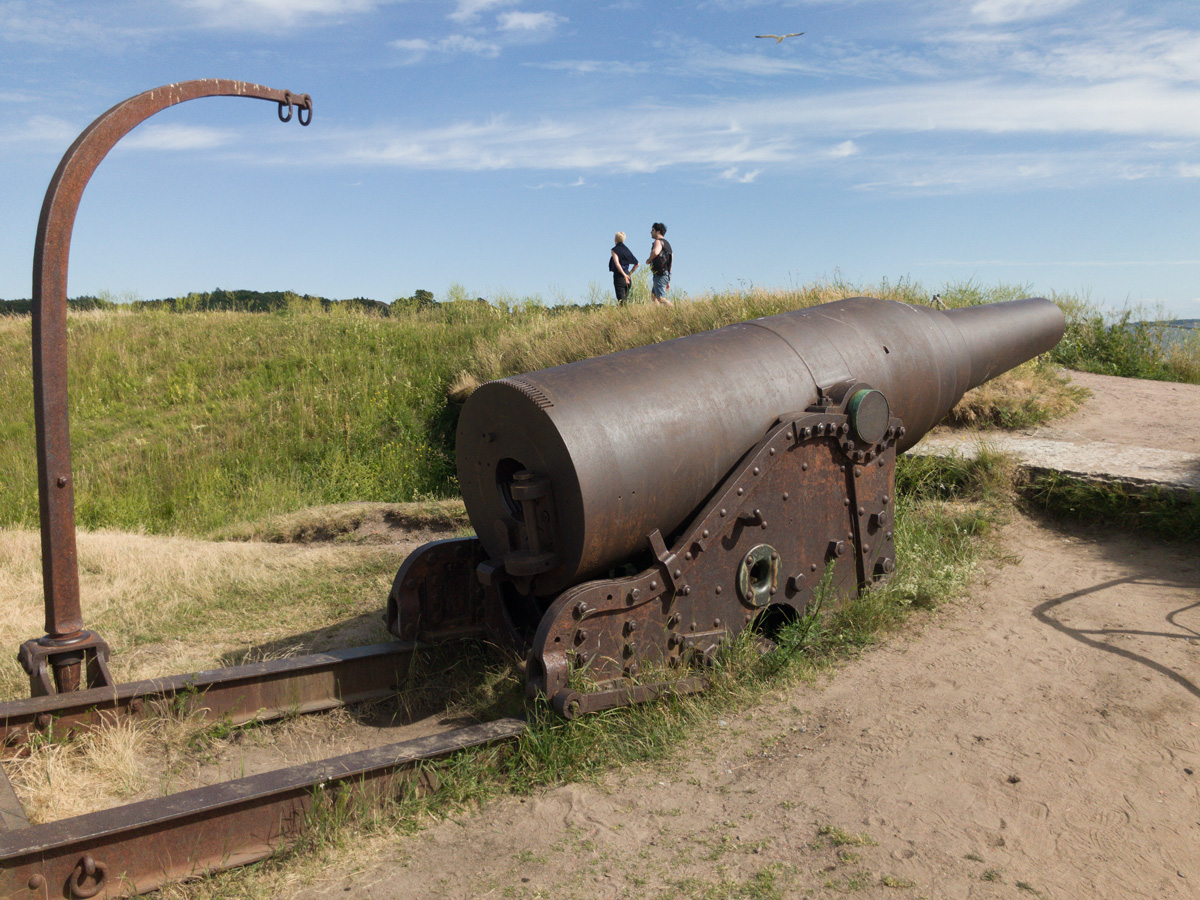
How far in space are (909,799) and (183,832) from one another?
229cm

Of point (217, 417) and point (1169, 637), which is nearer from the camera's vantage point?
point (1169, 637)

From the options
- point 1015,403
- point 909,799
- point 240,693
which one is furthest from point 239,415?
point 909,799

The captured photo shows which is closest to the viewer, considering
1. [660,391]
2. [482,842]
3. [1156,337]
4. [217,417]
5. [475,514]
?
[482,842]

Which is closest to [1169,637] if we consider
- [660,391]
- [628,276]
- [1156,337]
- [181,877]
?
[660,391]

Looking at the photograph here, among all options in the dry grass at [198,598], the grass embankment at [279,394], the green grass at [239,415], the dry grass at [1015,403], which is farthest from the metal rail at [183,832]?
the green grass at [239,415]

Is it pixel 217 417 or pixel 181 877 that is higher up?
pixel 217 417

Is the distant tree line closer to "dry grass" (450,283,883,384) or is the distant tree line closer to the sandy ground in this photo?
"dry grass" (450,283,883,384)

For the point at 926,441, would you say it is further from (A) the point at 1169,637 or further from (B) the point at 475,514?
(B) the point at 475,514

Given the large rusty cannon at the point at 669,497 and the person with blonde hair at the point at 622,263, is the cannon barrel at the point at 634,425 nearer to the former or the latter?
the large rusty cannon at the point at 669,497

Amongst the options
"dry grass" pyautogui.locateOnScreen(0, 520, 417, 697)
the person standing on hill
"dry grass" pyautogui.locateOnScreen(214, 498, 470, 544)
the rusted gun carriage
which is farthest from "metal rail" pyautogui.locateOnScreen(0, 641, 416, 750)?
the person standing on hill

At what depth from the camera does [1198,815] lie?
118 inches

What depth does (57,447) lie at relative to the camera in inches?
150

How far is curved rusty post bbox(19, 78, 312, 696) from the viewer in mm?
3766

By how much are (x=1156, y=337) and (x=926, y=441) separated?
566 cm
